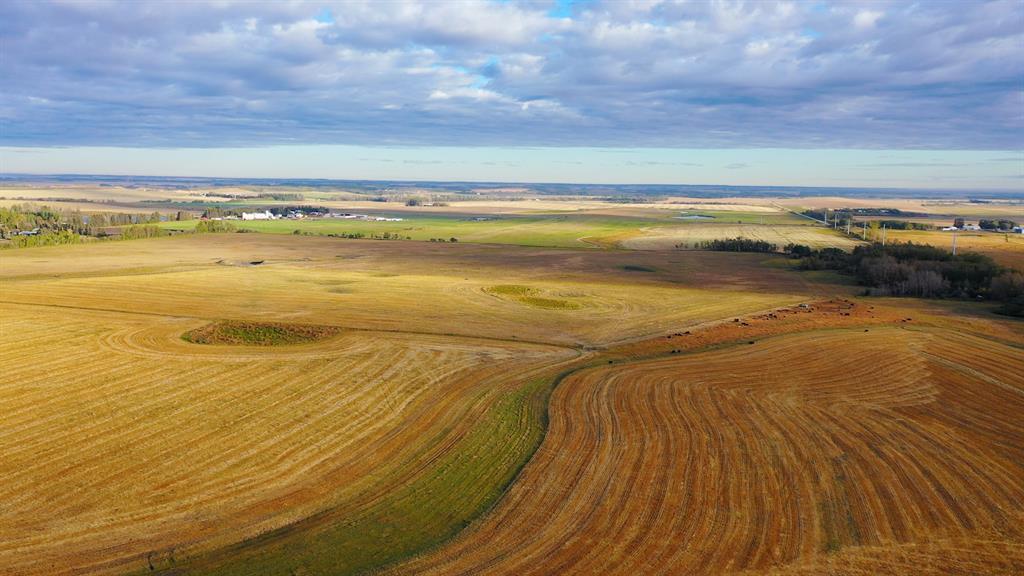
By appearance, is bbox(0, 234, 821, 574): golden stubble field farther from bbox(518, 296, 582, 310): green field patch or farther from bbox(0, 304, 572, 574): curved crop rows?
bbox(518, 296, 582, 310): green field patch

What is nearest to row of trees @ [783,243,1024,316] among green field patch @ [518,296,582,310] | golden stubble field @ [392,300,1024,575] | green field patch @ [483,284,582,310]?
golden stubble field @ [392,300,1024,575]

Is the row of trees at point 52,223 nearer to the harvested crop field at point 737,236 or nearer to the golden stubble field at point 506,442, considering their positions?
the golden stubble field at point 506,442

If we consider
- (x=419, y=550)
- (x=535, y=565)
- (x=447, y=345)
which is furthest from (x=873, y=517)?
(x=447, y=345)

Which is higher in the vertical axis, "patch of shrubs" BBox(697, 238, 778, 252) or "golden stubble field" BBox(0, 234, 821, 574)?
"patch of shrubs" BBox(697, 238, 778, 252)

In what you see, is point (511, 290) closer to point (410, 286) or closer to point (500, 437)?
point (410, 286)

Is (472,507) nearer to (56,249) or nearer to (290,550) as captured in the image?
(290,550)

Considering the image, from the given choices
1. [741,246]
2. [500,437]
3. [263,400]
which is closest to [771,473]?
[500,437]
